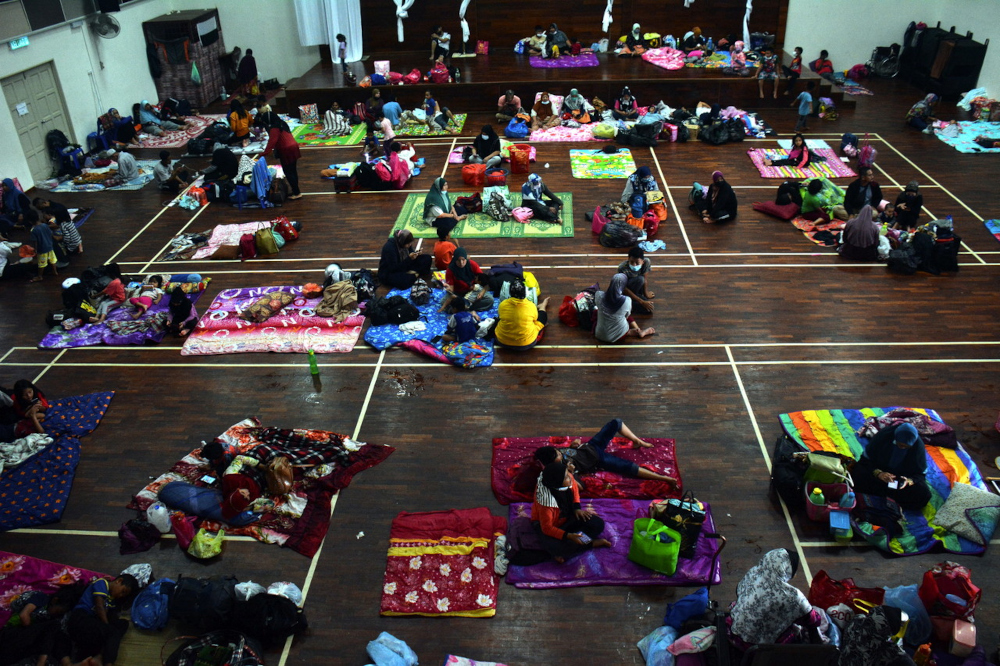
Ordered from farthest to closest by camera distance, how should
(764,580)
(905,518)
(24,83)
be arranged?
(24,83), (905,518), (764,580)

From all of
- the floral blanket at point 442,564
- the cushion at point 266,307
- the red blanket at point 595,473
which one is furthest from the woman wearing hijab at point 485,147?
the floral blanket at point 442,564

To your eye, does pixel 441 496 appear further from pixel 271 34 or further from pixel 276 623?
pixel 271 34

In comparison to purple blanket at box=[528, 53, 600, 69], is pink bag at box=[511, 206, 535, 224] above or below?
below

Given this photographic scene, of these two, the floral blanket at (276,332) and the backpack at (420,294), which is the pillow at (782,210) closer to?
the backpack at (420,294)

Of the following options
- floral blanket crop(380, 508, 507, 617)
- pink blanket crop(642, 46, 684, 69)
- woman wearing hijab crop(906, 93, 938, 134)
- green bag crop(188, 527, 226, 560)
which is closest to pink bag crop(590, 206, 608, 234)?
floral blanket crop(380, 508, 507, 617)

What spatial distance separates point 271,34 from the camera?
2283cm

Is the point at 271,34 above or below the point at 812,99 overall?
above

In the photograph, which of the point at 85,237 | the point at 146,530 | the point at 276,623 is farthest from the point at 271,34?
the point at 276,623

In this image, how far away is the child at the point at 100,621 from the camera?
239 inches

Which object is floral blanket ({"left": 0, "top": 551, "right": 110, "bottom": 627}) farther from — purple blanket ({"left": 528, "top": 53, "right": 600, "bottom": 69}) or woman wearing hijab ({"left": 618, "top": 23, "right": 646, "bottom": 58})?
woman wearing hijab ({"left": 618, "top": 23, "right": 646, "bottom": 58})

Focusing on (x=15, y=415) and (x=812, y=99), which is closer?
(x=15, y=415)

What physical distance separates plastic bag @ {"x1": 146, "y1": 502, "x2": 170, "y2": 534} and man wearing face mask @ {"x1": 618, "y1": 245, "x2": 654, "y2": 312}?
632cm

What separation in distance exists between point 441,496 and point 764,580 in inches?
135

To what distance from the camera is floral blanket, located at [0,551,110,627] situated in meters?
6.80
